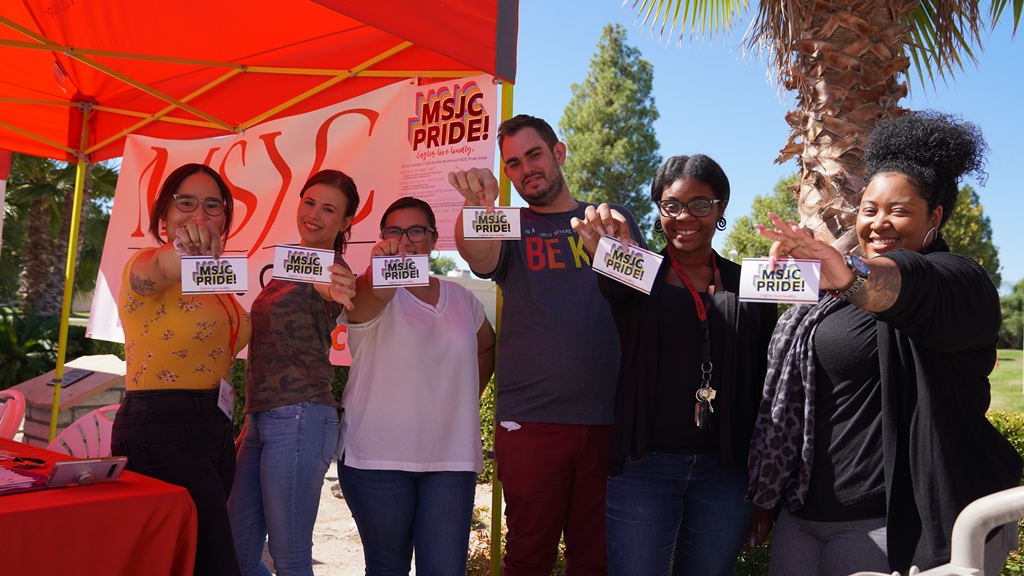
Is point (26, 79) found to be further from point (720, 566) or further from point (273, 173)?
point (720, 566)

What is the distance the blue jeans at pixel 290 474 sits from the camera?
2635mm

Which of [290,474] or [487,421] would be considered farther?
[487,421]

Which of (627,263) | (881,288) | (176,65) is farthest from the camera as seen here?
(176,65)

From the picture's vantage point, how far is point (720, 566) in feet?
7.55

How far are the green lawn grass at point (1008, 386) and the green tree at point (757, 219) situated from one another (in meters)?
8.91

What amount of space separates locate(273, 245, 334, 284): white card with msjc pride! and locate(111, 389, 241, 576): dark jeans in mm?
531

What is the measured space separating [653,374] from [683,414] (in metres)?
0.15

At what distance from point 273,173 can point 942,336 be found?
11.8 ft

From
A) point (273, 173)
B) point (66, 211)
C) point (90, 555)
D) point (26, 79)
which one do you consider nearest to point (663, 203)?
point (90, 555)

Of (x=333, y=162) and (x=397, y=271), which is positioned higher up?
(x=333, y=162)

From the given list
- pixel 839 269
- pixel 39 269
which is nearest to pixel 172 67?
pixel 839 269

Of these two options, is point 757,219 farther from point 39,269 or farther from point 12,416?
point 12,416

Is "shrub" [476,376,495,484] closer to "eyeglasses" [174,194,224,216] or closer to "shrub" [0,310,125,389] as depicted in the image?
"eyeglasses" [174,194,224,216]

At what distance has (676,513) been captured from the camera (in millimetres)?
2291
